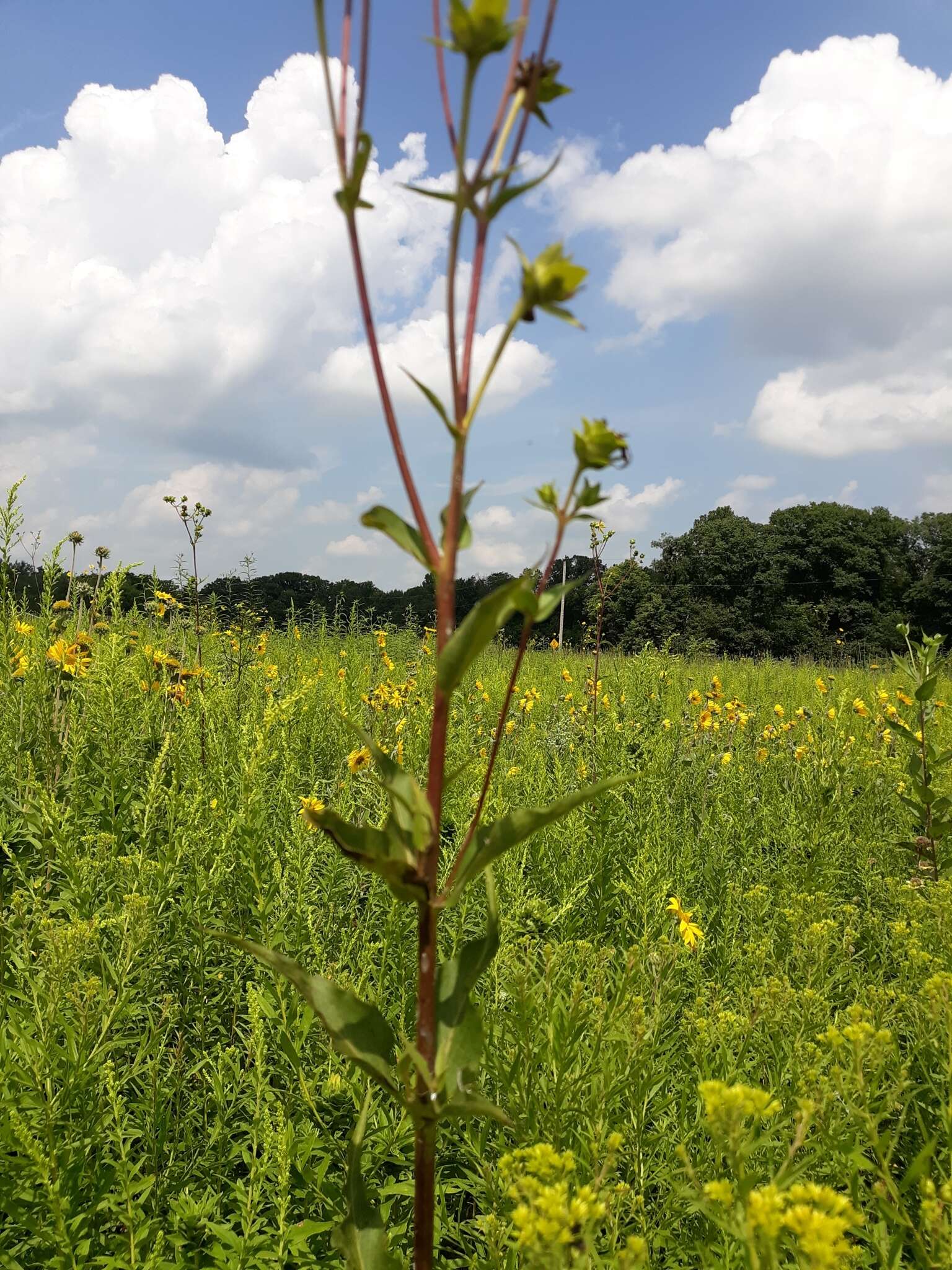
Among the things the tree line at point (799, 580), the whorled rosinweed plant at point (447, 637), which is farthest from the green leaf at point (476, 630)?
the tree line at point (799, 580)

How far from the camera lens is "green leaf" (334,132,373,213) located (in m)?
0.61

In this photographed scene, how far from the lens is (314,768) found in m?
Answer: 3.21

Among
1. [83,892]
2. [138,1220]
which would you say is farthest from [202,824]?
[138,1220]

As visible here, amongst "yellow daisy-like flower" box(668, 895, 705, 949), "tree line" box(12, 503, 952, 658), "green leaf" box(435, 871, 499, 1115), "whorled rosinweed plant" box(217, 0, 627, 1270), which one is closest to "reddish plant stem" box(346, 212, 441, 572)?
"whorled rosinweed plant" box(217, 0, 627, 1270)

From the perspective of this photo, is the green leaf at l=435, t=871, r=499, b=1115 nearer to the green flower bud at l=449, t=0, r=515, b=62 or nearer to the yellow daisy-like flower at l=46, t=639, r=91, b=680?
the green flower bud at l=449, t=0, r=515, b=62

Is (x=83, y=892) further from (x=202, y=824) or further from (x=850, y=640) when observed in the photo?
(x=850, y=640)

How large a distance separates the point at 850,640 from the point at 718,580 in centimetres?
761

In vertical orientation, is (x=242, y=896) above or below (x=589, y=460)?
below

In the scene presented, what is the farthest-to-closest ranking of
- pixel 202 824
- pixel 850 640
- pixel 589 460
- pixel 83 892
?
pixel 850 640 < pixel 202 824 < pixel 83 892 < pixel 589 460

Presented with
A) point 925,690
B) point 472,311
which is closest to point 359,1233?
point 472,311

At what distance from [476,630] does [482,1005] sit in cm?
88

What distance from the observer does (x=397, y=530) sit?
2.20 ft

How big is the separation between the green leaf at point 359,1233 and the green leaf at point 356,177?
808mm

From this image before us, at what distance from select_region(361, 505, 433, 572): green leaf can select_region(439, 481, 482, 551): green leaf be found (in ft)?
0.07
